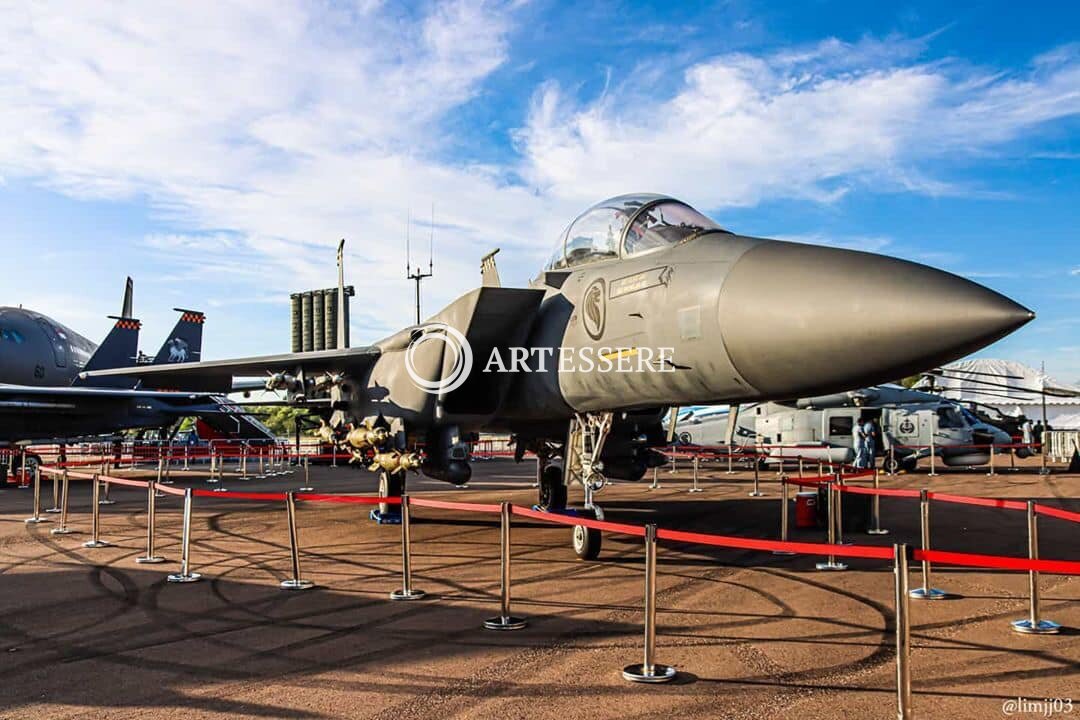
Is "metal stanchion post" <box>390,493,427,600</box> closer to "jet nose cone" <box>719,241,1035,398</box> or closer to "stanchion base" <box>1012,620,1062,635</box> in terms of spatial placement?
"jet nose cone" <box>719,241,1035,398</box>

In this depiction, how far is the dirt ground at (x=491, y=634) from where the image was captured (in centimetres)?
349

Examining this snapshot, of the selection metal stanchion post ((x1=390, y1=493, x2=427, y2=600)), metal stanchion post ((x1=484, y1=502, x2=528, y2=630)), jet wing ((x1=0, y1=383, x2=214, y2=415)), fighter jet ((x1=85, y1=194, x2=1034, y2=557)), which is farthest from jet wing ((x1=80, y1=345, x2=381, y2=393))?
jet wing ((x1=0, y1=383, x2=214, y2=415))

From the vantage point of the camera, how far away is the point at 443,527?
31.5 feet

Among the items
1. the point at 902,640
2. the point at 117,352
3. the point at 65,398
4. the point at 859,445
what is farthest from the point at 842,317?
the point at 117,352

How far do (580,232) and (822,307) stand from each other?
9.69 ft

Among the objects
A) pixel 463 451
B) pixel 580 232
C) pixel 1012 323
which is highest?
pixel 580 232

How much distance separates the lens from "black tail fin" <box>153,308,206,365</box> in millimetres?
25047

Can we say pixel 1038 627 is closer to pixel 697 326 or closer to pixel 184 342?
pixel 697 326

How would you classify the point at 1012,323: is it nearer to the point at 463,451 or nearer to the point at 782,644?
the point at 782,644

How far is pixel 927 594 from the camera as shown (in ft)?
18.5

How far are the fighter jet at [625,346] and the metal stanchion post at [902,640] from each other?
3.62ft

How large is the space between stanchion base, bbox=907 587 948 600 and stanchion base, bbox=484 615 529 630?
9.38 ft

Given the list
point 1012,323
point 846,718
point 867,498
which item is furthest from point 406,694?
point 867,498

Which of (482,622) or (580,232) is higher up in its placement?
(580,232)
